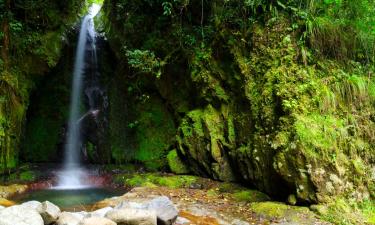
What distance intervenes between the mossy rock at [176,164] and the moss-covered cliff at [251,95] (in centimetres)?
16

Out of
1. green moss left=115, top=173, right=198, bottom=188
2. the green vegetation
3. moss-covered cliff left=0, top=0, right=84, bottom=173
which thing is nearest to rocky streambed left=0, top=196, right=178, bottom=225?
the green vegetation

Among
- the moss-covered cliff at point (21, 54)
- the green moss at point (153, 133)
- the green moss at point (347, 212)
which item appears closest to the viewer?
the green moss at point (347, 212)

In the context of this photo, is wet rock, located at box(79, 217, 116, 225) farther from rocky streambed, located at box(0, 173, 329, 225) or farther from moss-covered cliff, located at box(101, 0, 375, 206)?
moss-covered cliff, located at box(101, 0, 375, 206)

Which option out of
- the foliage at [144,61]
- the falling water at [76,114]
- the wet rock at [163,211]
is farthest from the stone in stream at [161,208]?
the falling water at [76,114]

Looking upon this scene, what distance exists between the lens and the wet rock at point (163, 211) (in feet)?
19.9

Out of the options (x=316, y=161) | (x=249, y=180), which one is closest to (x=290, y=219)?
(x=316, y=161)

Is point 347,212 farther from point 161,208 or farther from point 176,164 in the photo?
point 176,164

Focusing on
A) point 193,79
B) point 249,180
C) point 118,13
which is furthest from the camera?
point 118,13

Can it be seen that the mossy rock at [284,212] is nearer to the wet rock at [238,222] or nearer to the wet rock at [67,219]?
the wet rock at [238,222]

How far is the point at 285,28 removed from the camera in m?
8.70

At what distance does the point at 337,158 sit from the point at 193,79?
15.2 ft

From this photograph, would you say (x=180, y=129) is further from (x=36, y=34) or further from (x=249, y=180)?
(x=36, y=34)

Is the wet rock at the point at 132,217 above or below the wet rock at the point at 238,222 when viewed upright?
above

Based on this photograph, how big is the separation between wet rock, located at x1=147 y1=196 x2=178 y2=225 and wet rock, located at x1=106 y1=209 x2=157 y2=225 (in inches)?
11.9
